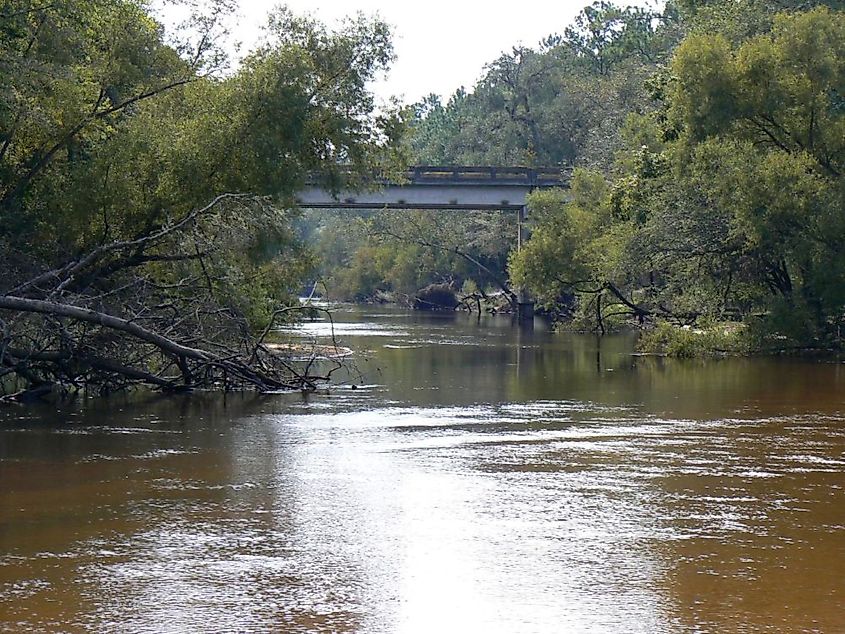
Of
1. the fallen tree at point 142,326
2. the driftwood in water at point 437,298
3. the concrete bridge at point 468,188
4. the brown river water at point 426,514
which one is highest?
the concrete bridge at point 468,188

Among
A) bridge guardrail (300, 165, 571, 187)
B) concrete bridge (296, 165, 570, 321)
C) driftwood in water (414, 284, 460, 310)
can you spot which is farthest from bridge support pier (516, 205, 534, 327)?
driftwood in water (414, 284, 460, 310)

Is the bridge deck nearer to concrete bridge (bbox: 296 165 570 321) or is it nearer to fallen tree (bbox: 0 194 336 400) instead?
concrete bridge (bbox: 296 165 570 321)

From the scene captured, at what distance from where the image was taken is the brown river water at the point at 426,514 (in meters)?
9.84

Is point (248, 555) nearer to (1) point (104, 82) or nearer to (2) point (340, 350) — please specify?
(1) point (104, 82)

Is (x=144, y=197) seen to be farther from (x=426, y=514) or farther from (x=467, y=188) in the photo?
(x=467, y=188)

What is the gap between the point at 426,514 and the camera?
13328mm

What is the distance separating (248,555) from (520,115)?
81.0 m

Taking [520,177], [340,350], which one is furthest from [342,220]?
[340,350]

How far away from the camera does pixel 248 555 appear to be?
11508 millimetres

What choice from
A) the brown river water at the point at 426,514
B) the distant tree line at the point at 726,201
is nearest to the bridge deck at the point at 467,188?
the distant tree line at the point at 726,201

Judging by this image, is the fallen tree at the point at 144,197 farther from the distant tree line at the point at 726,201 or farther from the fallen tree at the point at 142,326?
the distant tree line at the point at 726,201

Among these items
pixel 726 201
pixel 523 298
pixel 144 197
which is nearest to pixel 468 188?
pixel 523 298

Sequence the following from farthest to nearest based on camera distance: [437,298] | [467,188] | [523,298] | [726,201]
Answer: [437,298] < [523,298] < [467,188] < [726,201]

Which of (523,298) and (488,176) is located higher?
(488,176)
